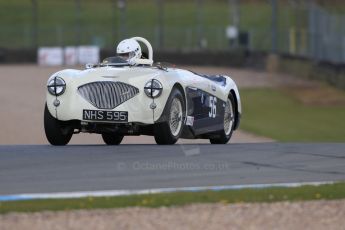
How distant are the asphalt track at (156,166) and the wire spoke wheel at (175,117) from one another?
80cm

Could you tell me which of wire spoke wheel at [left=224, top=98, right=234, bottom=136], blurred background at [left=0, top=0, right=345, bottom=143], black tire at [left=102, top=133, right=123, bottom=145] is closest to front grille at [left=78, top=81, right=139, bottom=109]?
black tire at [left=102, top=133, right=123, bottom=145]

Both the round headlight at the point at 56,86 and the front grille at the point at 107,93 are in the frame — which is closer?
the front grille at the point at 107,93

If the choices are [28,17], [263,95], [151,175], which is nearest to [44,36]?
[28,17]

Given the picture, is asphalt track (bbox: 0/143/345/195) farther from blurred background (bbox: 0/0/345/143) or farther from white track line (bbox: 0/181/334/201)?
blurred background (bbox: 0/0/345/143)

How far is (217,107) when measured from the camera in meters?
15.8

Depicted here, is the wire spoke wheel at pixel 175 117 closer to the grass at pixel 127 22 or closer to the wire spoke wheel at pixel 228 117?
the wire spoke wheel at pixel 228 117

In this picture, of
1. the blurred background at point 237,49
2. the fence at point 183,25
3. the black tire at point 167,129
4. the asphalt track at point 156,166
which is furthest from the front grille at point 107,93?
the fence at point 183,25

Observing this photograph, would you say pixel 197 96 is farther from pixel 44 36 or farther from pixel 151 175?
pixel 44 36

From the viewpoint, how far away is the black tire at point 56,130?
1398 cm

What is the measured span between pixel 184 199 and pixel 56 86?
505 cm

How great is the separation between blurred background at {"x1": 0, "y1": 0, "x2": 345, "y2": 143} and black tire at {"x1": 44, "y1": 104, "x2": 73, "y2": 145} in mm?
11154

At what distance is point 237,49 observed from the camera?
2478 inches

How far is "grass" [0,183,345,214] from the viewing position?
28.9 feet

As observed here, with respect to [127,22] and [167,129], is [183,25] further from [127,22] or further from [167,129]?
[167,129]
